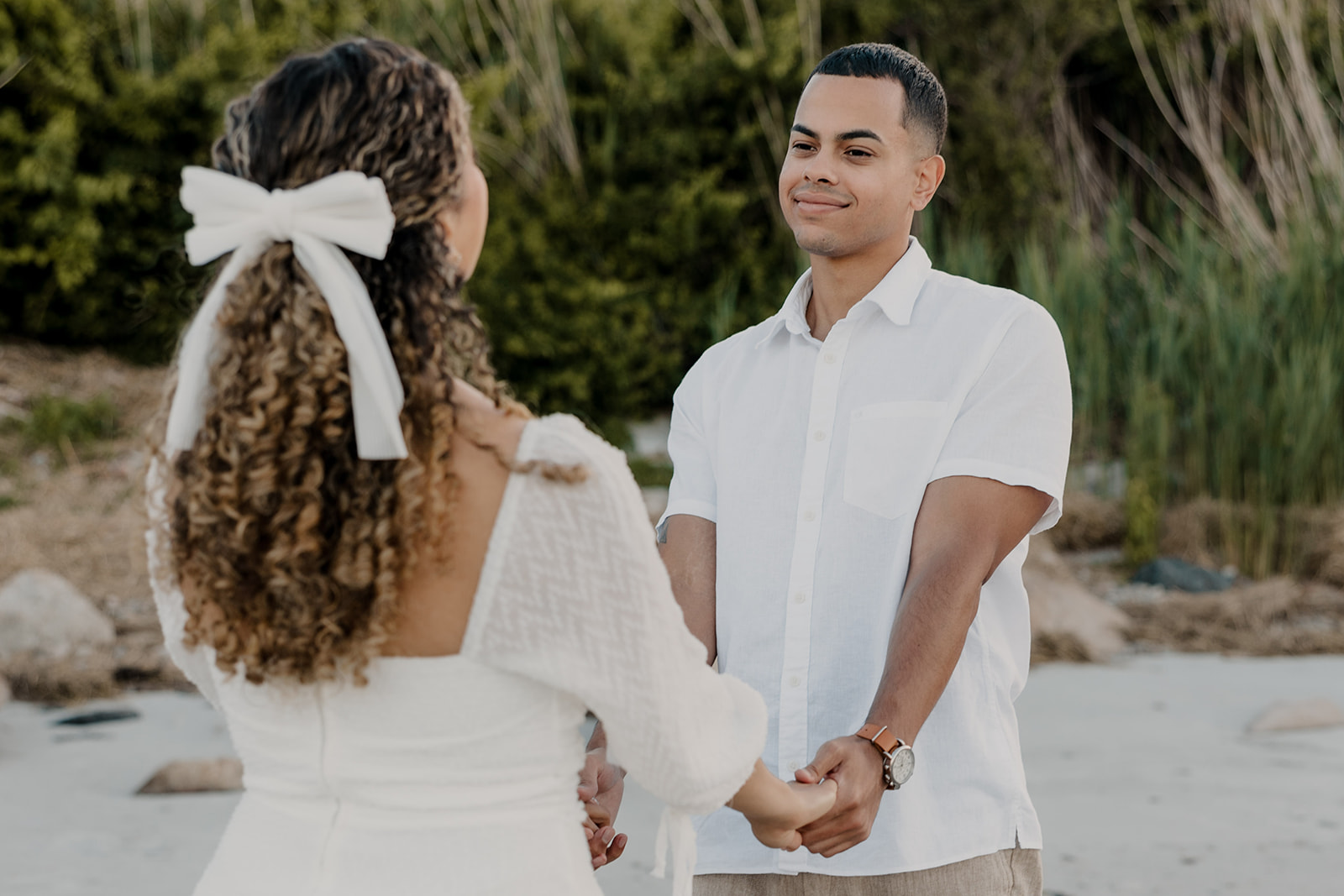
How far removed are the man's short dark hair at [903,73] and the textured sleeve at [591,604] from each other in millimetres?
927

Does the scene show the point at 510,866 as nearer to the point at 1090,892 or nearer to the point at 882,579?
the point at 882,579

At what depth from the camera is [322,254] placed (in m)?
1.21

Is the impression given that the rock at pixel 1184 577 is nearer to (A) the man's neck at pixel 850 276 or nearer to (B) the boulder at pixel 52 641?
(B) the boulder at pixel 52 641

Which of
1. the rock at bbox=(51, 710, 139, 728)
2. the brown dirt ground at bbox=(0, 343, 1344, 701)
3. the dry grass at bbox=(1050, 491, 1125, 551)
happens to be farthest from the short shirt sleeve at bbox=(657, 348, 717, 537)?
the dry grass at bbox=(1050, 491, 1125, 551)

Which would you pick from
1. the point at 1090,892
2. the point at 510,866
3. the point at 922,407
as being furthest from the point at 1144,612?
the point at 510,866

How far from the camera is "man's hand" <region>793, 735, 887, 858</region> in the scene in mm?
1634

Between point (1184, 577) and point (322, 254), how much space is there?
251 inches

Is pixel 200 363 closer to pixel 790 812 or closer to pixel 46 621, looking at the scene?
pixel 790 812

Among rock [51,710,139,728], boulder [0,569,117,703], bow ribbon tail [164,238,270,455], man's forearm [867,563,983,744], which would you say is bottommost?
rock [51,710,139,728]

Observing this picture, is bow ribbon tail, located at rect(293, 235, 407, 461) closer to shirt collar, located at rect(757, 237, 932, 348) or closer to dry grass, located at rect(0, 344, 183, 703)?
shirt collar, located at rect(757, 237, 932, 348)

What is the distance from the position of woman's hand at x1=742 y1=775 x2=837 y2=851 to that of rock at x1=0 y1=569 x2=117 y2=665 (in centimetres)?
459

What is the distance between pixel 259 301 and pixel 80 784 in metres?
3.67

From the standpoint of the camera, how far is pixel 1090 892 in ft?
12.2

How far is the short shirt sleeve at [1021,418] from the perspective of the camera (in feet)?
5.81
